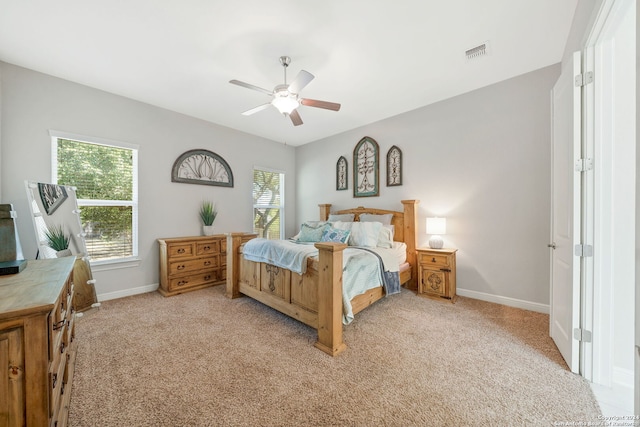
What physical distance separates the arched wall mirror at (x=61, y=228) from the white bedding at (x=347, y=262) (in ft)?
6.02

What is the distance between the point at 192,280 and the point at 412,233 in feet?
11.4

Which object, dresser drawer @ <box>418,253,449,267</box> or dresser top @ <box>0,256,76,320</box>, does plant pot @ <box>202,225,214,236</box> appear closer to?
dresser top @ <box>0,256,76,320</box>

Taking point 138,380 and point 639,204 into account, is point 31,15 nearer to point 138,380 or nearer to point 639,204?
point 138,380

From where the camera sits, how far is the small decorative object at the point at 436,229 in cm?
334

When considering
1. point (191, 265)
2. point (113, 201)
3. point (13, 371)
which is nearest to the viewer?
point (13, 371)

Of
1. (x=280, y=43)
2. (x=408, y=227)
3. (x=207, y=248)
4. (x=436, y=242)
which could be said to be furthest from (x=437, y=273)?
(x=207, y=248)

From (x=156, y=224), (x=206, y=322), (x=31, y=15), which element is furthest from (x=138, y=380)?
(x=31, y=15)

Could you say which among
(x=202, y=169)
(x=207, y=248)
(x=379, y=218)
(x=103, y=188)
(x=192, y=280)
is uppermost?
(x=202, y=169)

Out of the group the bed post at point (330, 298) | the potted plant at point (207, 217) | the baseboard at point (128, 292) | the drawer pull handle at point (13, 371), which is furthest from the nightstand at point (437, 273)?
the baseboard at point (128, 292)

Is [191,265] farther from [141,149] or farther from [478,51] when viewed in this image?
[478,51]

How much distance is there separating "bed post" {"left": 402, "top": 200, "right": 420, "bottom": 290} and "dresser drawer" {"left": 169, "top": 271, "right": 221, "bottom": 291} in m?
3.12

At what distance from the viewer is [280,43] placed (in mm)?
2332

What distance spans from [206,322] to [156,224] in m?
2.00

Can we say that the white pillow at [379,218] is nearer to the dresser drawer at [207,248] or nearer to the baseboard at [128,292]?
the dresser drawer at [207,248]
